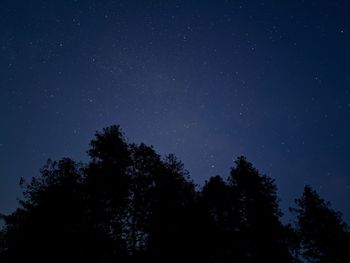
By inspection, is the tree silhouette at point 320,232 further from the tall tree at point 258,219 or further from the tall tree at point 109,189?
the tall tree at point 109,189

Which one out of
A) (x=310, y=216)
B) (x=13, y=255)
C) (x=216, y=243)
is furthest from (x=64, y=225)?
(x=310, y=216)

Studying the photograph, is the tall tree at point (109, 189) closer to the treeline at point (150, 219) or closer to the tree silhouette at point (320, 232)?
the treeline at point (150, 219)

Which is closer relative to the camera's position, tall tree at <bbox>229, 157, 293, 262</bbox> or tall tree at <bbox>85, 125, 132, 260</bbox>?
tall tree at <bbox>85, 125, 132, 260</bbox>

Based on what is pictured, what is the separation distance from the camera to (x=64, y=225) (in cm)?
1582

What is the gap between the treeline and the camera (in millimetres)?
15773

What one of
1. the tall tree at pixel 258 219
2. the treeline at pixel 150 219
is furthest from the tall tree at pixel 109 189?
the tall tree at pixel 258 219

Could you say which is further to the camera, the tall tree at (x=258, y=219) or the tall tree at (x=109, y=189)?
the tall tree at (x=258, y=219)

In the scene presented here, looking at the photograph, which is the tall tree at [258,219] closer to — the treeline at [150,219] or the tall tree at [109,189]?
the treeline at [150,219]

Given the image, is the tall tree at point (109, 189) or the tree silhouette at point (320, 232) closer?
the tall tree at point (109, 189)

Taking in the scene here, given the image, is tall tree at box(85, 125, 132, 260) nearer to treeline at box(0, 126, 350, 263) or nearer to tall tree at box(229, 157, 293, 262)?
treeline at box(0, 126, 350, 263)

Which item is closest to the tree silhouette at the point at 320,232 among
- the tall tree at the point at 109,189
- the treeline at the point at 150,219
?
the treeline at the point at 150,219

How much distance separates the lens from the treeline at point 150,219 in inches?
621

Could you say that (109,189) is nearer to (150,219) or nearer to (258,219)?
(150,219)

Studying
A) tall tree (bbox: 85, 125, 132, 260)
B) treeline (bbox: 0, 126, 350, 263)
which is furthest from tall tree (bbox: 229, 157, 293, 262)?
tall tree (bbox: 85, 125, 132, 260)
